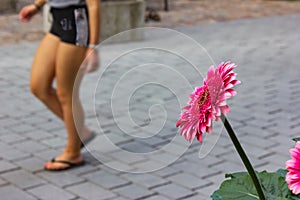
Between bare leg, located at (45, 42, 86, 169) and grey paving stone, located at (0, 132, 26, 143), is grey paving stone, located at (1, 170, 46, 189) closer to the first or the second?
bare leg, located at (45, 42, 86, 169)

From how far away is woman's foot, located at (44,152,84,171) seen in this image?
190 inches

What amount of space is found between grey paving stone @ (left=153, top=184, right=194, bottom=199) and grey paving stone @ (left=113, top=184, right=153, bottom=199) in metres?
0.08

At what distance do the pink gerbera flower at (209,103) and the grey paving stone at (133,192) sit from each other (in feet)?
8.36

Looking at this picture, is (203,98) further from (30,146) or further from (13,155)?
(30,146)

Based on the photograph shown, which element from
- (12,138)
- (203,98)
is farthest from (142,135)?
(203,98)

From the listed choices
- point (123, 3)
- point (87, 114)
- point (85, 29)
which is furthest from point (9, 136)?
point (123, 3)

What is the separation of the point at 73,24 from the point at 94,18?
7.0 inches

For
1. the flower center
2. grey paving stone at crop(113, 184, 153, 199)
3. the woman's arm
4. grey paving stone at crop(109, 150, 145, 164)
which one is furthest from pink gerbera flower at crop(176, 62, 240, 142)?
grey paving stone at crop(109, 150, 145, 164)

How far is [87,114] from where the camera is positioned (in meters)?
6.20

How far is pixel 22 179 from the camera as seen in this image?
15.2 feet

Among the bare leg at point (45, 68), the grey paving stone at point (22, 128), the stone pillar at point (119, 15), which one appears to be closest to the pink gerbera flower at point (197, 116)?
the bare leg at point (45, 68)

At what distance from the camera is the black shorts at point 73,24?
4621mm

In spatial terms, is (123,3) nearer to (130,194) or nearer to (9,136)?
(9,136)

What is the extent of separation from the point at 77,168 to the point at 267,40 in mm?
6558
